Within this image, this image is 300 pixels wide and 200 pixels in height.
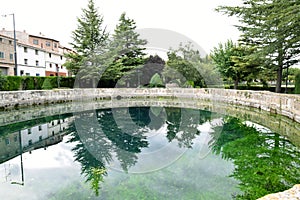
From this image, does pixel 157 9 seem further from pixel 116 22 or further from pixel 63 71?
pixel 63 71

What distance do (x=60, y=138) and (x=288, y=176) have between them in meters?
7.08

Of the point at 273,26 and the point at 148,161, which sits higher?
the point at 273,26

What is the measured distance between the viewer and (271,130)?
8.47 meters

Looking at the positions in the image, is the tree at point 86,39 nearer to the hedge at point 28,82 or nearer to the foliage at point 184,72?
the hedge at point 28,82

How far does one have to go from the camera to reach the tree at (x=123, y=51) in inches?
1075

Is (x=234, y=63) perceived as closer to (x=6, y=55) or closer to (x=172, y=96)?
(x=172, y=96)

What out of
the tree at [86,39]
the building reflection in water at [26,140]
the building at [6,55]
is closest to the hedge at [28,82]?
the tree at [86,39]

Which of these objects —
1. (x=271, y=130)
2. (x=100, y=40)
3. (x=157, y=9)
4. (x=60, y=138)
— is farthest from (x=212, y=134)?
(x=100, y=40)

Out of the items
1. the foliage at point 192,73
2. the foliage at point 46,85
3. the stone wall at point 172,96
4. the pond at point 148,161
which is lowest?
the pond at point 148,161

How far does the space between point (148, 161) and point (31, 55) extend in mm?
32236

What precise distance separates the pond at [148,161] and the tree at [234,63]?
10.7 metres

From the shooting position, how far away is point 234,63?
73.9 feet

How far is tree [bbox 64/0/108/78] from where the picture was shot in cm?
2667

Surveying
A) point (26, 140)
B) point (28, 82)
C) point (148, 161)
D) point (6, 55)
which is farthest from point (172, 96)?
point (6, 55)
